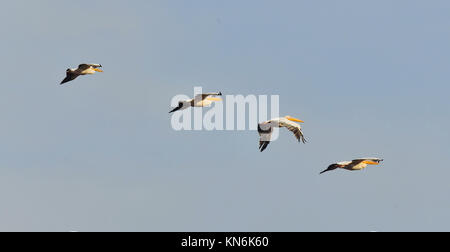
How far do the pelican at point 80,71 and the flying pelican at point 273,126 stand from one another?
1344 cm

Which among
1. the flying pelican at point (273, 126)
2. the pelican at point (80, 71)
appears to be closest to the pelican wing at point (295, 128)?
the flying pelican at point (273, 126)

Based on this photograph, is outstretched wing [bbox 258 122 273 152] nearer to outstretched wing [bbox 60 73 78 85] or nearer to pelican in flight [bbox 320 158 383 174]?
pelican in flight [bbox 320 158 383 174]

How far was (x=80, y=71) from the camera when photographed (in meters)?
87.2

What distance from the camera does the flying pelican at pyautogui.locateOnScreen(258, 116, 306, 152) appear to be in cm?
8150

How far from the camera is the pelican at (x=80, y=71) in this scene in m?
86.6

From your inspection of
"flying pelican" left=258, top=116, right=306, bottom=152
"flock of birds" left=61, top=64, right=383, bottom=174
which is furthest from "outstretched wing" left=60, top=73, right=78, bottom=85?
"flying pelican" left=258, top=116, right=306, bottom=152

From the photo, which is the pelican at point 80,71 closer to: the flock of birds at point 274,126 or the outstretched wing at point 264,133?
the flock of birds at point 274,126

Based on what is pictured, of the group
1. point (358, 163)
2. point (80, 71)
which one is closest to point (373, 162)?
point (358, 163)

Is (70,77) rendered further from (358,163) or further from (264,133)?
(358,163)

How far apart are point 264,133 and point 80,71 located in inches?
595
